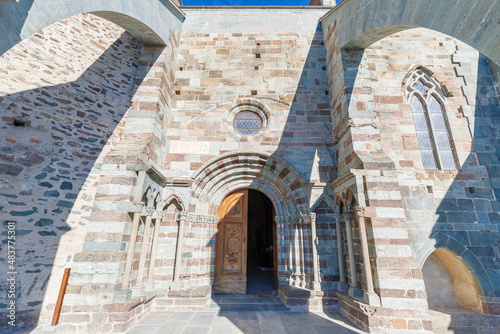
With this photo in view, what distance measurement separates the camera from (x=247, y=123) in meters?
6.07

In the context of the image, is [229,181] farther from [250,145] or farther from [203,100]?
[203,100]

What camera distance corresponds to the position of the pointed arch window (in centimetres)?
529

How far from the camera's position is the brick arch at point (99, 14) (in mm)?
2346

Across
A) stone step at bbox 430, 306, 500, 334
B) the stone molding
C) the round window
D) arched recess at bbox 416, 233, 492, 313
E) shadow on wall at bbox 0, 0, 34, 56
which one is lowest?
stone step at bbox 430, 306, 500, 334

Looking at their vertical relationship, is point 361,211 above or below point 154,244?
above

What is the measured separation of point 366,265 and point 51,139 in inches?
275

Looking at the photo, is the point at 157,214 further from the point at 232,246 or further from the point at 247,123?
the point at 247,123

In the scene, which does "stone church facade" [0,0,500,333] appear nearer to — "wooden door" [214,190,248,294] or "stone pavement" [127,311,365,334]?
"wooden door" [214,190,248,294]

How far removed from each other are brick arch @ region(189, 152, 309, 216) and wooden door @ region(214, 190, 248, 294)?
422mm

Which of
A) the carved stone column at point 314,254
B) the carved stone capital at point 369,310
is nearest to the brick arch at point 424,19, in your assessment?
the carved stone capital at point 369,310

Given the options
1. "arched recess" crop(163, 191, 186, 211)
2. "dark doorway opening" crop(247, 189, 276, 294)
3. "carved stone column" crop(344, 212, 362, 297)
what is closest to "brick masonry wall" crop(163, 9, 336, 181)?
"arched recess" crop(163, 191, 186, 211)

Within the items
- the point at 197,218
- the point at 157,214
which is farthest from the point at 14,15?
the point at 197,218

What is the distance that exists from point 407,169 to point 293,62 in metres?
4.20

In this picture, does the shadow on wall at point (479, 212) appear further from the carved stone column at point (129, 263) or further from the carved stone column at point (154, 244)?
the carved stone column at point (129, 263)
